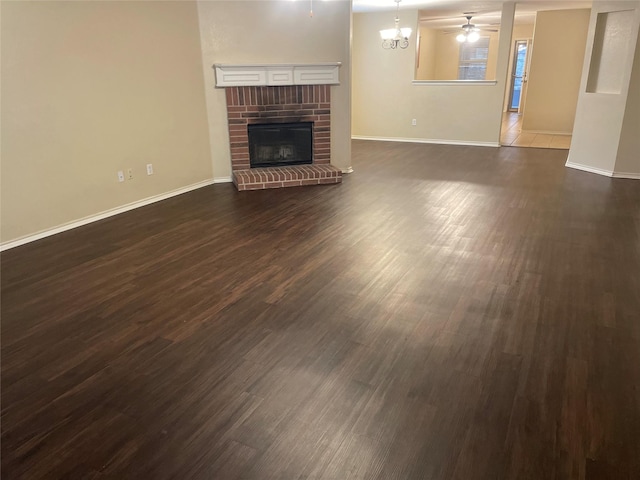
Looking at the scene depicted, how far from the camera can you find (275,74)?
5.63 m

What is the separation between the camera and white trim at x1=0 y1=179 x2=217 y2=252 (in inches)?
153

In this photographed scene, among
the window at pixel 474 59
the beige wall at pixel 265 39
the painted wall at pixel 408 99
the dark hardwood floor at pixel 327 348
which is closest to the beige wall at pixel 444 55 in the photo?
the window at pixel 474 59

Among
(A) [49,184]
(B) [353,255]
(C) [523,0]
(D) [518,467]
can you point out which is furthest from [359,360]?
(C) [523,0]

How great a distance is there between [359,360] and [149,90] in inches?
154

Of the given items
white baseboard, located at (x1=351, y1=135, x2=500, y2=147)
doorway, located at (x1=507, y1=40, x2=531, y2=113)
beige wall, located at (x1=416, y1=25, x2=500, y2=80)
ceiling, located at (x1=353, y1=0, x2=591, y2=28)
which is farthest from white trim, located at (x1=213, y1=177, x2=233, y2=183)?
doorway, located at (x1=507, y1=40, x2=531, y2=113)

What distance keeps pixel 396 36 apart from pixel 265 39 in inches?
110

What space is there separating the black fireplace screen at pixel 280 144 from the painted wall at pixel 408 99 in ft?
11.1

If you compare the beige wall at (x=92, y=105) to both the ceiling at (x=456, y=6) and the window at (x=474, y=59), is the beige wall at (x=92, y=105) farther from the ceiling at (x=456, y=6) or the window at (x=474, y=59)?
the window at (x=474, y=59)

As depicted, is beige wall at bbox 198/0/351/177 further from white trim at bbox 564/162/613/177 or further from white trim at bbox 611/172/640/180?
white trim at bbox 611/172/640/180

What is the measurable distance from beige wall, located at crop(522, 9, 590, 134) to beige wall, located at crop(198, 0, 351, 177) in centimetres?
536

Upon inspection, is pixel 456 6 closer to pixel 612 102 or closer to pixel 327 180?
pixel 612 102

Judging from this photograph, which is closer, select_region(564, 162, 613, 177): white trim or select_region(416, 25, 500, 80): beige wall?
select_region(564, 162, 613, 177): white trim

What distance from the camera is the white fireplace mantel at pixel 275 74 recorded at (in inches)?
216

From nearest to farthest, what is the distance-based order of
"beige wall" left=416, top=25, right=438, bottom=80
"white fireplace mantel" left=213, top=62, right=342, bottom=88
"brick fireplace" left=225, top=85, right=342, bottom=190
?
1. "white fireplace mantel" left=213, top=62, right=342, bottom=88
2. "brick fireplace" left=225, top=85, right=342, bottom=190
3. "beige wall" left=416, top=25, right=438, bottom=80
